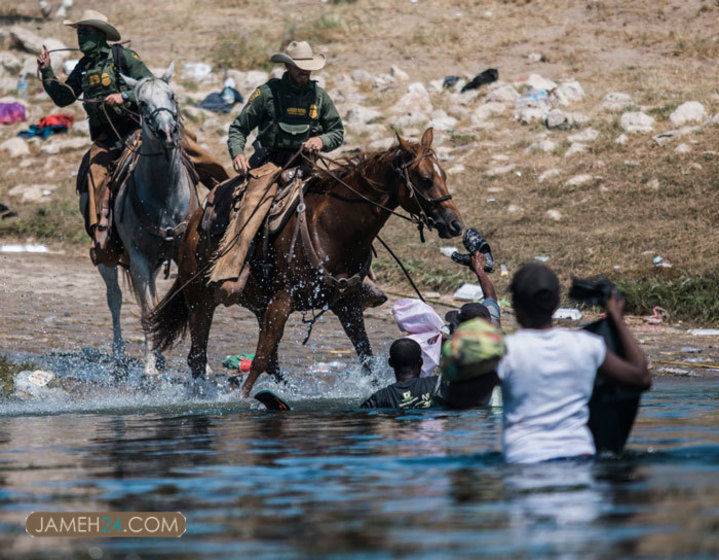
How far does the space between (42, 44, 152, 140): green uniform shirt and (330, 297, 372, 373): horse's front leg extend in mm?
3208

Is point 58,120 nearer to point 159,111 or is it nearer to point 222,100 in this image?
point 222,100

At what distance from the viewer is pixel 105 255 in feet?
42.1

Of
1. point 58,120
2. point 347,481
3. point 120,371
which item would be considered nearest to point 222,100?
point 58,120

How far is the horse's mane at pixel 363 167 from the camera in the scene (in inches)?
404

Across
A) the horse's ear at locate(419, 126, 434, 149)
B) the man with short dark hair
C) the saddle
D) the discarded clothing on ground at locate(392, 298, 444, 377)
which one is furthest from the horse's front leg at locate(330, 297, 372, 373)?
the man with short dark hair

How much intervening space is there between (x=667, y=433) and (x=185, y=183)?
6.00 m

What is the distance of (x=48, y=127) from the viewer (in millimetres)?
24516

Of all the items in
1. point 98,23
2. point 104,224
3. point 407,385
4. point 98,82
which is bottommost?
point 407,385

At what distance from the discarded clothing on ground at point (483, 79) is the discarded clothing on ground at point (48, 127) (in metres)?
7.28

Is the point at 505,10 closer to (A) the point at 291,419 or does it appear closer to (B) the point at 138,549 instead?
(A) the point at 291,419

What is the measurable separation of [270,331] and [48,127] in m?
15.2

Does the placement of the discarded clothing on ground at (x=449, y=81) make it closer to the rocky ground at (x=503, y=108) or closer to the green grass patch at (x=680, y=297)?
the rocky ground at (x=503, y=108)

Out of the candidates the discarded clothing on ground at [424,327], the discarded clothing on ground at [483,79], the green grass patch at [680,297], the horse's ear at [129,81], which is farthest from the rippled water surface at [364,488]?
the discarded clothing on ground at [483,79]

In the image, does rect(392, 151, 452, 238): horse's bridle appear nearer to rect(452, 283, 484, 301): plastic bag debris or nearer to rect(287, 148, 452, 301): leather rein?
rect(287, 148, 452, 301): leather rein
